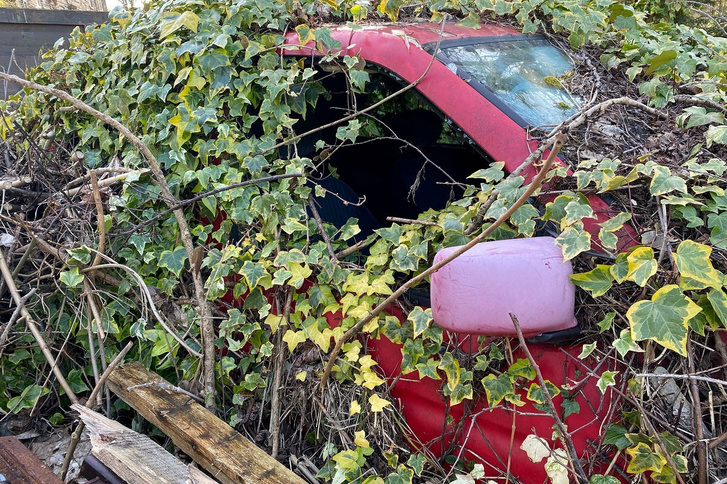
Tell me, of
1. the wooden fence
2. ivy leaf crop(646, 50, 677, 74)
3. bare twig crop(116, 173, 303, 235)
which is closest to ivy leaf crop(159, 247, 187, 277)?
bare twig crop(116, 173, 303, 235)

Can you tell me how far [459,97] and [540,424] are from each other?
1060 mm

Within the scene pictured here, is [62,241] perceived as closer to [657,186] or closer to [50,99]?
[50,99]

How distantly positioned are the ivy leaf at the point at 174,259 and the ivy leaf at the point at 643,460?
70.5 inches

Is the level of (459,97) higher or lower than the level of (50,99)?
higher

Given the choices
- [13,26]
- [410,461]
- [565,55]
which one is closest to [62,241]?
[410,461]

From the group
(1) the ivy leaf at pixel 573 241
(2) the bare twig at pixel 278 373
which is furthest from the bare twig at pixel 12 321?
(1) the ivy leaf at pixel 573 241

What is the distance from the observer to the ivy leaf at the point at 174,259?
8.09 feet

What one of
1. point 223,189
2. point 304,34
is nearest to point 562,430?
point 223,189

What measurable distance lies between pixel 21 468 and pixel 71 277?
2.86ft

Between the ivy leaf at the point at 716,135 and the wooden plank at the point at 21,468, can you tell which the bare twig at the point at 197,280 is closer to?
the wooden plank at the point at 21,468

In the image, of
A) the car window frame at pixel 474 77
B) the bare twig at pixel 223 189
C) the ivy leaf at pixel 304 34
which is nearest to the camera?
the car window frame at pixel 474 77

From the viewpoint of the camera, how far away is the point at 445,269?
1.54m

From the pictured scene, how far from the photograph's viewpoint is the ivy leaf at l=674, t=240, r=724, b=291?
1464 mm

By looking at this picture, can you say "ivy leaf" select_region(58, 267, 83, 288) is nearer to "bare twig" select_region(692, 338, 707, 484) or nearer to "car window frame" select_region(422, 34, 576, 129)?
"car window frame" select_region(422, 34, 576, 129)
